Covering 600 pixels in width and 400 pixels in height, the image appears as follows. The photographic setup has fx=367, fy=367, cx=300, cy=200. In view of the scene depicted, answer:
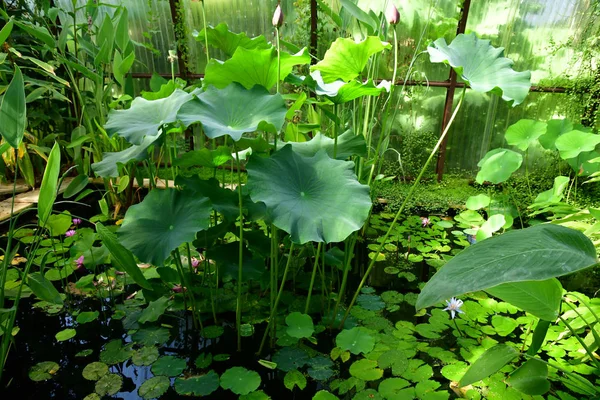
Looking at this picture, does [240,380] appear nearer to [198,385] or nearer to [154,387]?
[198,385]

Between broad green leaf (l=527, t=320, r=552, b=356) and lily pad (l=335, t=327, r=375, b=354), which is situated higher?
broad green leaf (l=527, t=320, r=552, b=356)

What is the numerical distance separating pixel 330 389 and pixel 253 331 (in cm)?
33

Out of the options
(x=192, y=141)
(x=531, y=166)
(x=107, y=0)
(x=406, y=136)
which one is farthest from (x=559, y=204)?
(x=107, y=0)

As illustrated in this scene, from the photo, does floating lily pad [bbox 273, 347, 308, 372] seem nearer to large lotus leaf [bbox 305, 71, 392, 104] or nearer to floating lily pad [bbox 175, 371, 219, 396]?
floating lily pad [bbox 175, 371, 219, 396]

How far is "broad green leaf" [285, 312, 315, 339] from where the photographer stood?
3.54 feet

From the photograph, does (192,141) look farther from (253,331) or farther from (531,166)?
(531,166)

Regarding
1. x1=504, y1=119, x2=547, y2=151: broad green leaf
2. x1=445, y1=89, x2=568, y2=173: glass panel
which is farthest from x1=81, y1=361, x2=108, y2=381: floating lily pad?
x1=445, y1=89, x2=568, y2=173: glass panel

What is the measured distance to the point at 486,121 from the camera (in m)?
2.72

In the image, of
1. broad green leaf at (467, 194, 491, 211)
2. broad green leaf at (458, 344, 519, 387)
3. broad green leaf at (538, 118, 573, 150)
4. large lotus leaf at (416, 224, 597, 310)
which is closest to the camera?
large lotus leaf at (416, 224, 597, 310)

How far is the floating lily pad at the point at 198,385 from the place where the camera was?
39.2 inches

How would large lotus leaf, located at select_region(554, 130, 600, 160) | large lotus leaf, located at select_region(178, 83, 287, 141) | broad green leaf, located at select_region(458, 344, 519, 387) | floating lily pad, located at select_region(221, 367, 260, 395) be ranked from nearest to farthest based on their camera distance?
broad green leaf, located at select_region(458, 344, 519, 387) → large lotus leaf, located at select_region(178, 83, 287, 141) → floating lily pad, located at select_region(221, 367, 260, 395) → large lotus leaf, located at select_region(554, 130, 600, 160)

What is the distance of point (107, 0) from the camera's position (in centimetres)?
304

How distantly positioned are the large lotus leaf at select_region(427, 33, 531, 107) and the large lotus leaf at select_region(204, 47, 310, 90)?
393 millimetres

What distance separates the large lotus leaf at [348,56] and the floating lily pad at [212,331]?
0.91m
